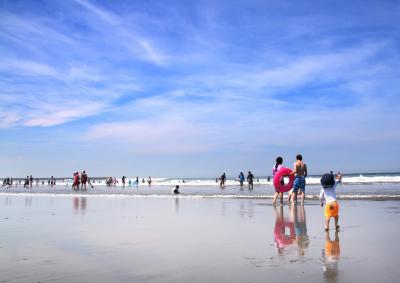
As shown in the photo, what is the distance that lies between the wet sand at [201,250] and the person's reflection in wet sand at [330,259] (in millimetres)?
12

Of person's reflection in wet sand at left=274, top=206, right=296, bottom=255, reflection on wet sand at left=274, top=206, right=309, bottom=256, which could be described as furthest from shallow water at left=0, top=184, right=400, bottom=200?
person's reflection in wet sand at left=274, top=206, right=296, bottom=255

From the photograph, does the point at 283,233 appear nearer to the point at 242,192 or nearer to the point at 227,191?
the point at 242,192

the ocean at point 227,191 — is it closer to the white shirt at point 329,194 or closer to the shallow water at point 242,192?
the shallow water at point 242,192

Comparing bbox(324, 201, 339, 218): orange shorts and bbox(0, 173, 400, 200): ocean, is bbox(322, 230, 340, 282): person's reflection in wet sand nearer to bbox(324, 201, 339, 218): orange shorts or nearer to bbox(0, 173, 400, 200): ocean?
bbox(324, 201, 339, 218): orange shorts

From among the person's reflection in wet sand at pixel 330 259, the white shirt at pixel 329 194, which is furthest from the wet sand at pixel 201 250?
the white shirt at pixel 329 194

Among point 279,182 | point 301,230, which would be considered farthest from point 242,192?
point 301,230

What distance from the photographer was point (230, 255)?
590cm

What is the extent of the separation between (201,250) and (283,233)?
7.64 ft

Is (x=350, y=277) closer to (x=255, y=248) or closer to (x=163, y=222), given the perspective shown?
(x=255, y=248)

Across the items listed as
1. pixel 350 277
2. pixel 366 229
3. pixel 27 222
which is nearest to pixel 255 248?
pixel 350 277

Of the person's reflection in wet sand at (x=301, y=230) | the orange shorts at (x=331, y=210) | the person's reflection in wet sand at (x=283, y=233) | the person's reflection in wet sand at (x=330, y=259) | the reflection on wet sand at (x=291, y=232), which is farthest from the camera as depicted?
the orange shorts at (x=331, y=210)

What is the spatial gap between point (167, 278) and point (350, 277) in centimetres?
209

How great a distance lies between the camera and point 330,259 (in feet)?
17.9

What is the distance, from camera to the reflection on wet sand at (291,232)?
6586 millimetres
